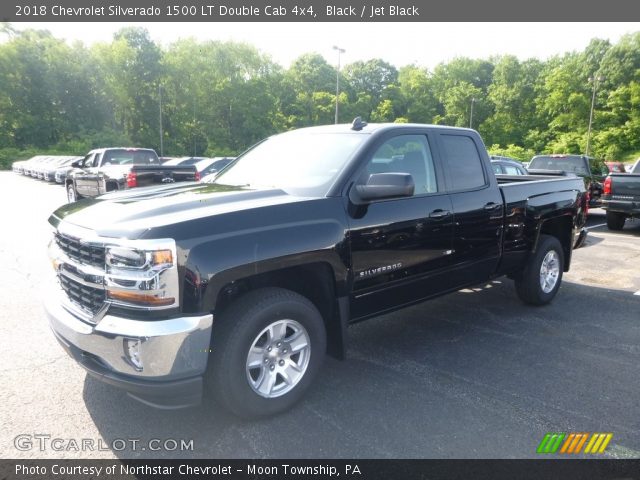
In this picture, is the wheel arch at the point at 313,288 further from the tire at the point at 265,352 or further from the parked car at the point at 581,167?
the parked car at the point at 581,167

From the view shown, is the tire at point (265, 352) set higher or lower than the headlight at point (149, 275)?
lower

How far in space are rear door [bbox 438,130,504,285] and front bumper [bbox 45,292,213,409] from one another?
2544mm

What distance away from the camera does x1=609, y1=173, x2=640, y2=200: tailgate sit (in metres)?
10.3

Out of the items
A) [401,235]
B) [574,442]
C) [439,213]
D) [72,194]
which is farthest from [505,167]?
[72,194]

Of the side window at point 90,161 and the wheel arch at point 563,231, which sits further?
the side window at point 90,161

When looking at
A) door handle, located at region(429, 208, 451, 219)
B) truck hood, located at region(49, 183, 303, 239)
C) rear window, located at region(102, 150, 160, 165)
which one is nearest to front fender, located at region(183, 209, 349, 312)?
truck hood, located at region(49, 183, 303, 239)

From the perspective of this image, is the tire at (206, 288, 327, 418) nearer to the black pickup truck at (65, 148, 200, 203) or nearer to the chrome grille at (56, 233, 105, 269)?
the chrome grille at (56, 233, 105, 269)

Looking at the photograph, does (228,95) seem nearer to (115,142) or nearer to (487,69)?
(115,142)

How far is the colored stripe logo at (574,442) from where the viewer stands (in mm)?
2824

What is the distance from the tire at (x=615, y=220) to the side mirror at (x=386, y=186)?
33.0ft

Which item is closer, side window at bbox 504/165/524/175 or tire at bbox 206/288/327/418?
tire at bbox 206/288/327/418

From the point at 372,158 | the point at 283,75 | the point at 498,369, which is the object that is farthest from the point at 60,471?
the point at 283,75

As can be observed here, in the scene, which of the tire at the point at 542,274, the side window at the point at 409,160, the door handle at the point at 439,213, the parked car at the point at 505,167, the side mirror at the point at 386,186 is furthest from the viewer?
the parked car at the point at 505,167

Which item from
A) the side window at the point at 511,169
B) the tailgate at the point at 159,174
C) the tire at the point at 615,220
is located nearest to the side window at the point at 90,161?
the tailgate at the point at 159,174
